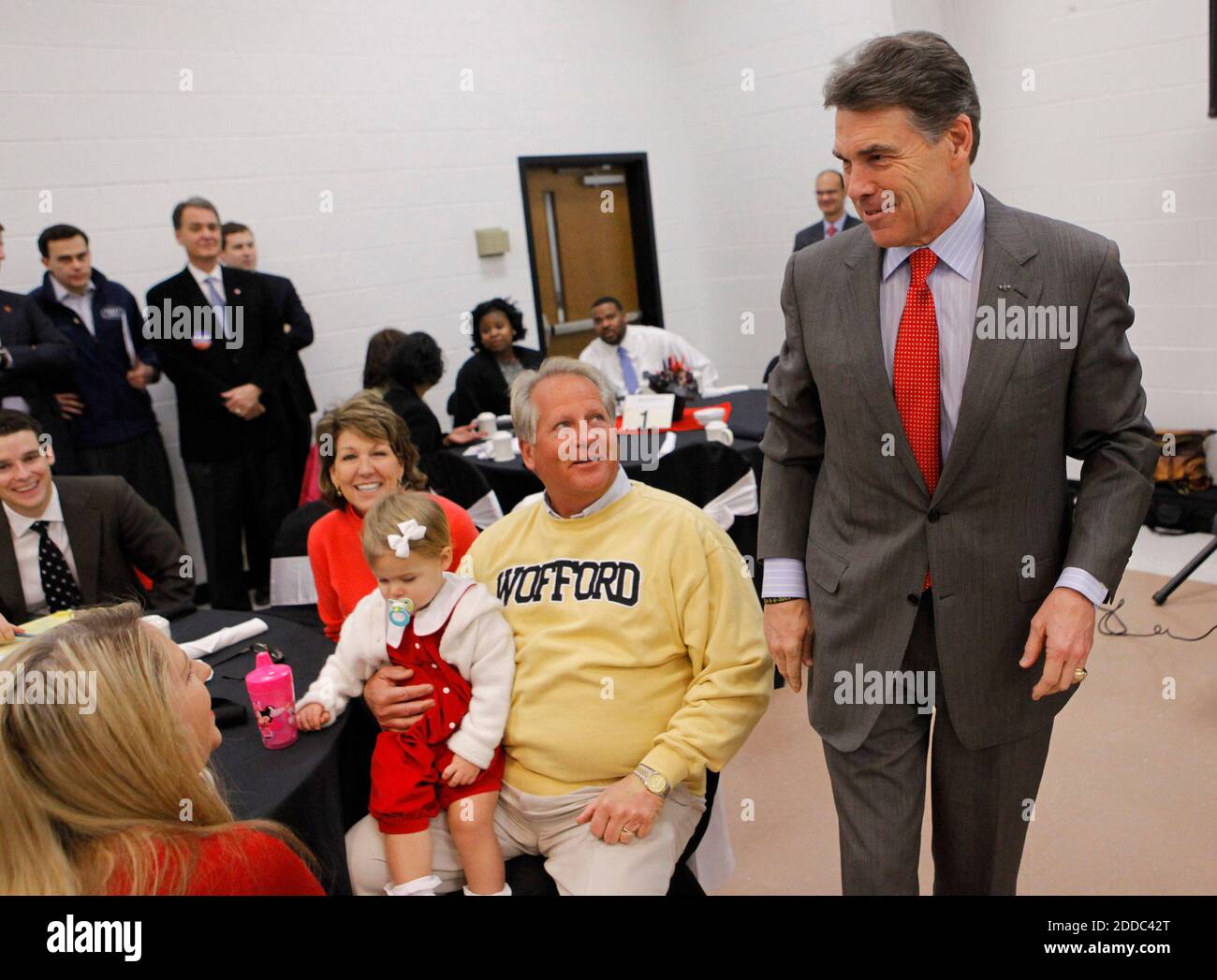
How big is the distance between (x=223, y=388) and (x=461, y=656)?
131 inches

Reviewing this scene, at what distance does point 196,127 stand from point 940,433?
475 cm

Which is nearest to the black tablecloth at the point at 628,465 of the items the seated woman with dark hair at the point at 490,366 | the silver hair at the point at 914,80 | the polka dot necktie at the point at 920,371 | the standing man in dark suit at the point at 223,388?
the seated woman with dark hair at the point at 490,366

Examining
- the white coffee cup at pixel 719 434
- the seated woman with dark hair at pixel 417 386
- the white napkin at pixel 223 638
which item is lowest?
the white napkin at pixel 223 638

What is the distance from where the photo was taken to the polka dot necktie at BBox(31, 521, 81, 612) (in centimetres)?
266

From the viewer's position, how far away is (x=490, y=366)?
518 cm

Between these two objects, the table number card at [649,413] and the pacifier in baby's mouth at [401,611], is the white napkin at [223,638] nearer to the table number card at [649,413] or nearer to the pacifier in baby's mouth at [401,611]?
the pacifier in baby's mouth at [401,611]

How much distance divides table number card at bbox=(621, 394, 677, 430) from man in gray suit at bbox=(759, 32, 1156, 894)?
223 cm

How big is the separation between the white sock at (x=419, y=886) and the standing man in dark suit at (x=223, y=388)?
3.40 m

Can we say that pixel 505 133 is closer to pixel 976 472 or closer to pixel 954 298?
pixel 954 298

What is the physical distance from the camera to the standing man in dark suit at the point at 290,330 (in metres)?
5.11

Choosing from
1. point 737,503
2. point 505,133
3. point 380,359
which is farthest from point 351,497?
point 505,133

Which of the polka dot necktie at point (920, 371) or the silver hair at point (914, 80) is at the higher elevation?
the silver hair at point (914, 80)
